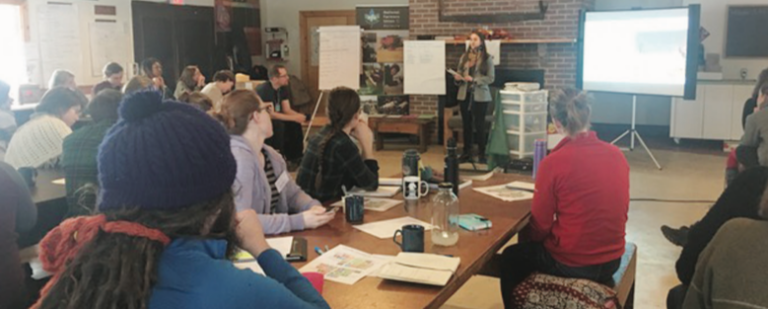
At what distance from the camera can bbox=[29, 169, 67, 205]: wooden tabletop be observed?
3521 millimetres

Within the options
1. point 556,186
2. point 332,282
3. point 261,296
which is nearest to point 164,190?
point 261,296

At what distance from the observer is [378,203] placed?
3061mm

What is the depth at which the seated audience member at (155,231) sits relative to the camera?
1.14 meters

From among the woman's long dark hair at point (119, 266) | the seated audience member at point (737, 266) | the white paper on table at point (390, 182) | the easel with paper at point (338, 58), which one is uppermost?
the easel with paper at point (338, 58)

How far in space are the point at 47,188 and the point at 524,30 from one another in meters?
6.55

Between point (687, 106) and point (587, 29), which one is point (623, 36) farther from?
point (687, 106)

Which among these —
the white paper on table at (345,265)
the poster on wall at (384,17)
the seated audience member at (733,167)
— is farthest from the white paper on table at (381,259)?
the poster on wall at (384,17)

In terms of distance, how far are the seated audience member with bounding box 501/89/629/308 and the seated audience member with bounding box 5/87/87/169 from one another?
2.86 meters

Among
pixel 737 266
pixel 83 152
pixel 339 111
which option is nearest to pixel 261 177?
pixel 339 111

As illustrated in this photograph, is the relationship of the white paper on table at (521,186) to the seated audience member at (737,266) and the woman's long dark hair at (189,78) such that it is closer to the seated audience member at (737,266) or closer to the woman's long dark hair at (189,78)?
the seated audience member at (737,266)

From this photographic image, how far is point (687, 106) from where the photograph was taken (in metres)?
8.62

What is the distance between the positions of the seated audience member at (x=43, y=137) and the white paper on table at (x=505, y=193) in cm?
251

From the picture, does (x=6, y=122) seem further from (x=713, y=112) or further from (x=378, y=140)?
(x=713, y=112)

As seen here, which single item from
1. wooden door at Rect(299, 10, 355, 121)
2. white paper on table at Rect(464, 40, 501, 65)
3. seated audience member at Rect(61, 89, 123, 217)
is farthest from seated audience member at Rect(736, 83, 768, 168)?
wooden door at Rect(299, 10, 355, 121)
